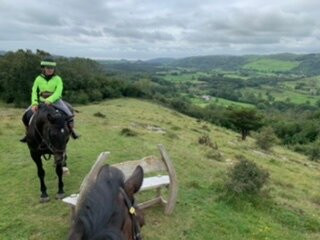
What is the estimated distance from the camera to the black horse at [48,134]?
9375 mm

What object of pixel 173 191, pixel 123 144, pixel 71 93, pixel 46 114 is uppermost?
pixel 46 114

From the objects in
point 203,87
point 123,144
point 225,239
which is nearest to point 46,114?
point 225,239

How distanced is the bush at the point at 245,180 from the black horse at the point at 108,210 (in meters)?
8.58

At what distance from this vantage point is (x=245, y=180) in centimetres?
1205

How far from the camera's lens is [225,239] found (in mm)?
9109

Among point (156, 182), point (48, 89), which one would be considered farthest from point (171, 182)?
point (48, 89)

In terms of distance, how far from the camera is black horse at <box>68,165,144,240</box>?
8.77ft

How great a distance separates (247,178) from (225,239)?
11.0 ft

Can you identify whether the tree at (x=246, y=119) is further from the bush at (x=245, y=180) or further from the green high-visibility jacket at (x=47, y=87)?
the green high-visibility jacket at (x=47, y=87)

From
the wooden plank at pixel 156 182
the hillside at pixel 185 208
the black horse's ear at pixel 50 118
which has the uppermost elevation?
the black horse's ear at pixel 50 118

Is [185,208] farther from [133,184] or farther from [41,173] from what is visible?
[133,184]

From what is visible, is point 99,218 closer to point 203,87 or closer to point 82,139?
point 82,139

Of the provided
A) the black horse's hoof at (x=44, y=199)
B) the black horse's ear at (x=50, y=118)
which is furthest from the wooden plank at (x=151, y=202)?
the black horse's ear at (x=50, y=118)

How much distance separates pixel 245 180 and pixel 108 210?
32.0 ft
